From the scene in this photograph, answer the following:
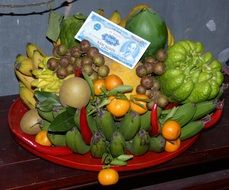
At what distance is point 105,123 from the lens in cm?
109

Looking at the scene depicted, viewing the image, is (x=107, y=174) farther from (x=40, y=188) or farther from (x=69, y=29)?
(x=69, y=29)

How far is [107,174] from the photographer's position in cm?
107

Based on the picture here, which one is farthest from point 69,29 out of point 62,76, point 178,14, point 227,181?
point 227,181

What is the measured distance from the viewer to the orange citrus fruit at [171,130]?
1.11 metres

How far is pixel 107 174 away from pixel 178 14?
2.49 feet

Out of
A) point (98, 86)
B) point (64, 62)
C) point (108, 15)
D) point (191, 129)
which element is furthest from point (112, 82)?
point (108, 15)

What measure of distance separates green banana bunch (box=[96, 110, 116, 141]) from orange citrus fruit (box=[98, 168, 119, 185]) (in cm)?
8

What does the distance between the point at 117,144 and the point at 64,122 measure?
136mm

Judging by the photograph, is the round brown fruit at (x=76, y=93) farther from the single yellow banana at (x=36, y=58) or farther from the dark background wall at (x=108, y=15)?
the dark background wall at (x=108, y=15)

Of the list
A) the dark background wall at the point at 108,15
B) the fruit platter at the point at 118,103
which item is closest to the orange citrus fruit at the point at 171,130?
the fruit platter at the point at 118,103

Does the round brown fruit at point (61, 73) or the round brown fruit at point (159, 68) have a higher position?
the round brown fruit at point (159, 68)

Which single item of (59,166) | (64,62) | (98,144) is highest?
(64,62)

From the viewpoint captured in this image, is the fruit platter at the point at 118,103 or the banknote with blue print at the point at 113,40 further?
the banknote with blue print at the point at 113,40

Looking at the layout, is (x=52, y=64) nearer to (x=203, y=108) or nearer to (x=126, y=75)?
(x=126, y=75)
